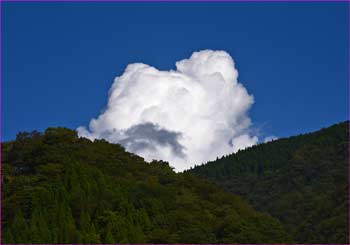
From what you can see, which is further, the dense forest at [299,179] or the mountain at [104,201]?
the dense forest at [299,179]

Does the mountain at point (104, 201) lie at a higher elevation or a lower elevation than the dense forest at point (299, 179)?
lower

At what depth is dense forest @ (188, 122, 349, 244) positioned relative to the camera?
239 feet

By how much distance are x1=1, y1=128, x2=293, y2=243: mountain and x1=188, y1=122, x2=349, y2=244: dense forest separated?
1337 cm

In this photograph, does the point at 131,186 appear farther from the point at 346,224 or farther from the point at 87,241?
the point at 346,224

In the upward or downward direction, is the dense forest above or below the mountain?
above

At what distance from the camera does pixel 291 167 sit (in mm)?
108750

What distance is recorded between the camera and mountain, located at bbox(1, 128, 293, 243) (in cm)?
4241

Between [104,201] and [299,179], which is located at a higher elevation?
[299,179]

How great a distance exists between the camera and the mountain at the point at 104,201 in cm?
4241

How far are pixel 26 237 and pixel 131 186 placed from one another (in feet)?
54.8

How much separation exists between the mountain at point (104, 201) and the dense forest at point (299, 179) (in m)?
13.4

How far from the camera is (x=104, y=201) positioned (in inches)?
1834

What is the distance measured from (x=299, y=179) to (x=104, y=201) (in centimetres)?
5866

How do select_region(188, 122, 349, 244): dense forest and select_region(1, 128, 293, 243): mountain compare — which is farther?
select_region(188, 122, 349, 244): dense forest
